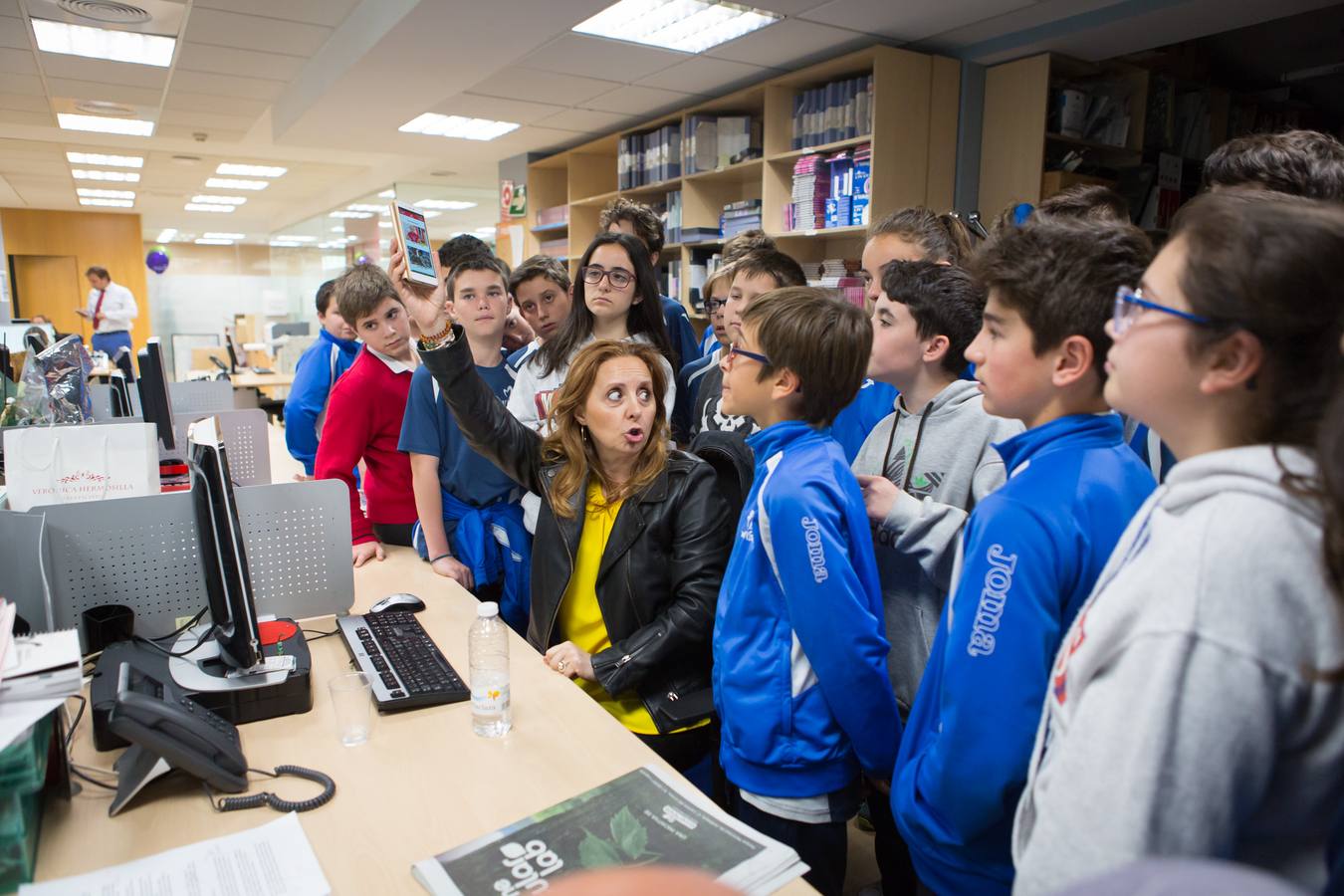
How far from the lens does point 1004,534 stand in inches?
39.6

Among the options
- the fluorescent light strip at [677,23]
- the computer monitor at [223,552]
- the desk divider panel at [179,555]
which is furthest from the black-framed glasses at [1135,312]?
the fluorescent light strip at [677,23]

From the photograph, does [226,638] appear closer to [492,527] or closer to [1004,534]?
[492,527]

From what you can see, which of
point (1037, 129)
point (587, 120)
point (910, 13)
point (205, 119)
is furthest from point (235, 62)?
point (1037, 129)

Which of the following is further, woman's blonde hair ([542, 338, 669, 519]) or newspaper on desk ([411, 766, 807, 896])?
woman's blonde hair ([542, 338, 669, 519])

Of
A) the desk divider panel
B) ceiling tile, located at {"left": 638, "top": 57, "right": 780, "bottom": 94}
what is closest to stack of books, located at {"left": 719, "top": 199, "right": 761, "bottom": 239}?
ceiling tile, located at {"left": 638, "top": 57, "right": 780, "bottom": 94}

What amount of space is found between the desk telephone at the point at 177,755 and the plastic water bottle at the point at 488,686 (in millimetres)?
237

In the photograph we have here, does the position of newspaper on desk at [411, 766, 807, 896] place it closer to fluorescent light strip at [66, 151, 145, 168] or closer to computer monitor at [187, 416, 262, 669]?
computer monitor at [187, 416, 262, 669]

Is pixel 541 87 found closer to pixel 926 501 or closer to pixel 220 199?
pixel 926 501

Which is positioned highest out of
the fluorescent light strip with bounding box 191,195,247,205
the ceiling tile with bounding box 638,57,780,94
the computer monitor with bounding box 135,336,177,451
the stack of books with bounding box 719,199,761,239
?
the fluorescent light strip with bounding box 191,195,247,205

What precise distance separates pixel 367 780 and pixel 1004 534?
93 cm

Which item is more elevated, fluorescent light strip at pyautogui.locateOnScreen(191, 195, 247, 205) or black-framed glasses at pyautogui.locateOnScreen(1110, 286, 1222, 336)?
fluorescent light strip at pyautogui.locateOnScreen(191, 195, 247, 205)

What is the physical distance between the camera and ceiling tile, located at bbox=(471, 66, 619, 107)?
4.81m

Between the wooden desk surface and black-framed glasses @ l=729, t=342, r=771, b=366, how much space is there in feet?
2.27

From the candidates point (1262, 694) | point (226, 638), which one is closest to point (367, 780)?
point (226, 638)
